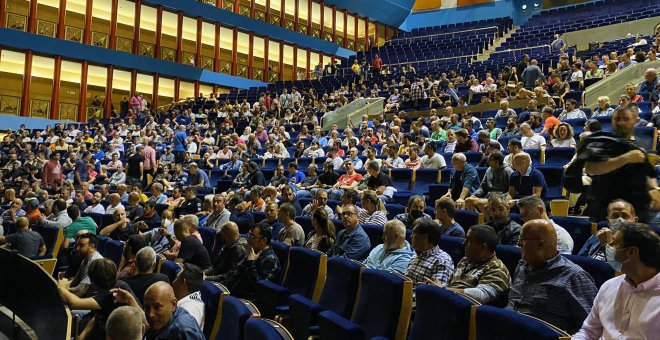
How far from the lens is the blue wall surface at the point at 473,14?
856 inches

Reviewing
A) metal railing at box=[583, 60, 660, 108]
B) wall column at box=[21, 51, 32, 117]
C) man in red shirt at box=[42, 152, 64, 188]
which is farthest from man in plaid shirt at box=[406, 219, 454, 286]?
wall column at box=[21, 51, 32, 117]

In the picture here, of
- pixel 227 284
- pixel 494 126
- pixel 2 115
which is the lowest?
pixel 227 284

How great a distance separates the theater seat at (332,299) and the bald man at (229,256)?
83cm

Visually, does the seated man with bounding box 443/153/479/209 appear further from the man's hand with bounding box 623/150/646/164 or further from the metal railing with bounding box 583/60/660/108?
the metal railing with bounding box 583/60/660/108

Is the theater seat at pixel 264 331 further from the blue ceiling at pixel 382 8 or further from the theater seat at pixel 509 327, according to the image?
the blue ceiling at pixel 382 8

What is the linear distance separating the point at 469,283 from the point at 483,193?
219cm

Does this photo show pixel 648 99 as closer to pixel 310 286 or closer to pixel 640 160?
pixel 640 160

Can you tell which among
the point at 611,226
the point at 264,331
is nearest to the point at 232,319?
the point at 264,331

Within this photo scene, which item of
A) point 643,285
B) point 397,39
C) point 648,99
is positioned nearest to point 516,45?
point 397,39

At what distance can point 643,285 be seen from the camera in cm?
165

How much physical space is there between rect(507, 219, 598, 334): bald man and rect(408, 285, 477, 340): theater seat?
278 millimetres

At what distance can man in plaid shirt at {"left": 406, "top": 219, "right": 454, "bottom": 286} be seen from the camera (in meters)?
2.92

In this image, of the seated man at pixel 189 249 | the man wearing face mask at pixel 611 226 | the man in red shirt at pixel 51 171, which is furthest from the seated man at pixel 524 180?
the man in red shirt at pixel 51 171

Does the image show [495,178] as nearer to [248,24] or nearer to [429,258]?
[429,258]
